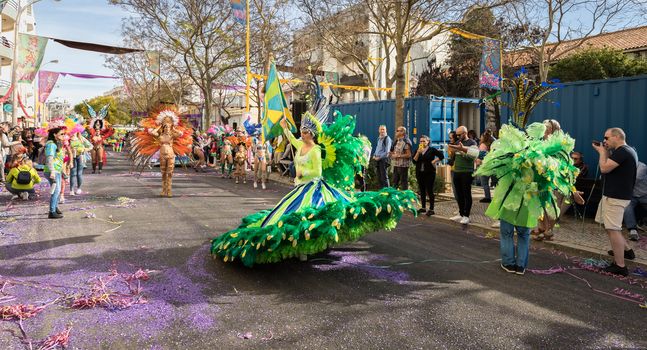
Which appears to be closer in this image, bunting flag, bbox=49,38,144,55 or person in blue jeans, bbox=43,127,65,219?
person in blue jeans, bbox=43,127,65,219

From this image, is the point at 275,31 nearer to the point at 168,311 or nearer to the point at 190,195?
the point at 190,195

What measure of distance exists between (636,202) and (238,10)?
15.2m

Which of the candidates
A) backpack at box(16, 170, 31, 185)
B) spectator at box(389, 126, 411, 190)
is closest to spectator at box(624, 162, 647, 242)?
spectator at box(389, 126, 411, 190)

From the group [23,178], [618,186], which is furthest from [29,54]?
[618,186]

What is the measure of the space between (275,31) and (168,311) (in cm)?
2099

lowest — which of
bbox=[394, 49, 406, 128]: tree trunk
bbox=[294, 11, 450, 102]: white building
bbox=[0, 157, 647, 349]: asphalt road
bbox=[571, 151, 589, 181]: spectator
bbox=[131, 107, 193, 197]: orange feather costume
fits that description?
bbox=[0, 157, 647, 349]: asphalt road

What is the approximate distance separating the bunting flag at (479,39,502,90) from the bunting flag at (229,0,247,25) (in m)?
9.35

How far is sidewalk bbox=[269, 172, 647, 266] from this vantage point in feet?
20.9

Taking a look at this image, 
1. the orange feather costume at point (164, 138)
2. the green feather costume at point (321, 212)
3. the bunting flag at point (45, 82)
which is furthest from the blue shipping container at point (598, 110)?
the bunting flag at point (45, 82)

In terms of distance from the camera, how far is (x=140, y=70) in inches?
1492

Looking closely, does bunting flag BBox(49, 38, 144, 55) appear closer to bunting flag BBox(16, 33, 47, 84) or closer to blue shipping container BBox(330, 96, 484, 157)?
bunting flag BBox(16, 33, 47, 84)

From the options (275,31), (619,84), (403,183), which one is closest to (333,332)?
(403,183)

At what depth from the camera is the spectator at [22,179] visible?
10.5 m

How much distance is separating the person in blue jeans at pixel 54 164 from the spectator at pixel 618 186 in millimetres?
8571
